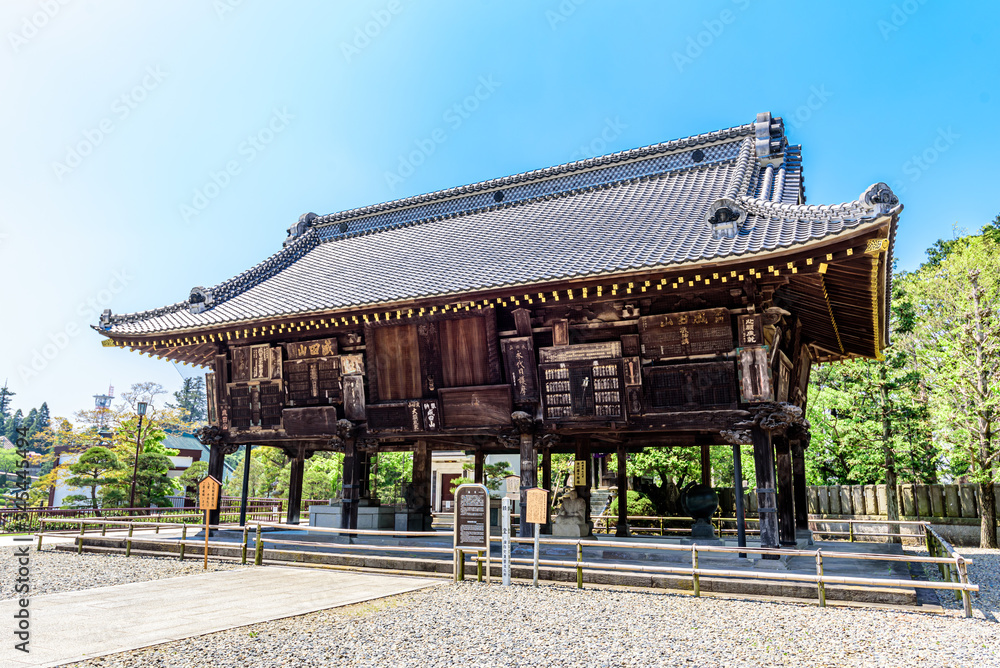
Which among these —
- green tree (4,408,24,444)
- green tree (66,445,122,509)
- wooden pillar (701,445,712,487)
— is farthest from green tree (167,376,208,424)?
wooden pillar (701,445,712,487)

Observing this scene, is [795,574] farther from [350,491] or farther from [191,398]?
[191,398]

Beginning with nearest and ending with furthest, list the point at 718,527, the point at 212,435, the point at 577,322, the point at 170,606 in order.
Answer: the point at 170,606 < the point at 577,322 < the point at 212,435 < the point at 718,527

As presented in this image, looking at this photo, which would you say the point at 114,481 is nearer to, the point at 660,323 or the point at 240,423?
the point at 240,423

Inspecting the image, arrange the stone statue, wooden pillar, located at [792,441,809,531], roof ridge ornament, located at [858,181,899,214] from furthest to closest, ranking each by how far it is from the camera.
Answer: wooden pillar, located at [792,441,809,531], the stone statue, roof ridge ornament, located at [858,181,899,214]

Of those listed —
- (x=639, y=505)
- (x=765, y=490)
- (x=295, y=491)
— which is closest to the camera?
(x=765, y=490)

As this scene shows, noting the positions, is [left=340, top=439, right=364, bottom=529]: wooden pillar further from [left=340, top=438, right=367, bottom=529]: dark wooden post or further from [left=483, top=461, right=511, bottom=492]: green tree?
[left=483, top=461, right=511, bottom=492]: green tree

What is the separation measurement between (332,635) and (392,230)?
16493 millimetres

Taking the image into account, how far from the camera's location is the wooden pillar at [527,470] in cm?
1346

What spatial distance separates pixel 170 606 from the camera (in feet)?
28.1

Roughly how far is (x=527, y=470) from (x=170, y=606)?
285 inches

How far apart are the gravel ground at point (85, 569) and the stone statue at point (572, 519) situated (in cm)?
784

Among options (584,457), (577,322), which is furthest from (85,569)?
(584,457)

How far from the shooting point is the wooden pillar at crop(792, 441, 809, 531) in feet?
53.8

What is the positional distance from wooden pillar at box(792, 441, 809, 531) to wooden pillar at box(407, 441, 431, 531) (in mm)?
10322
